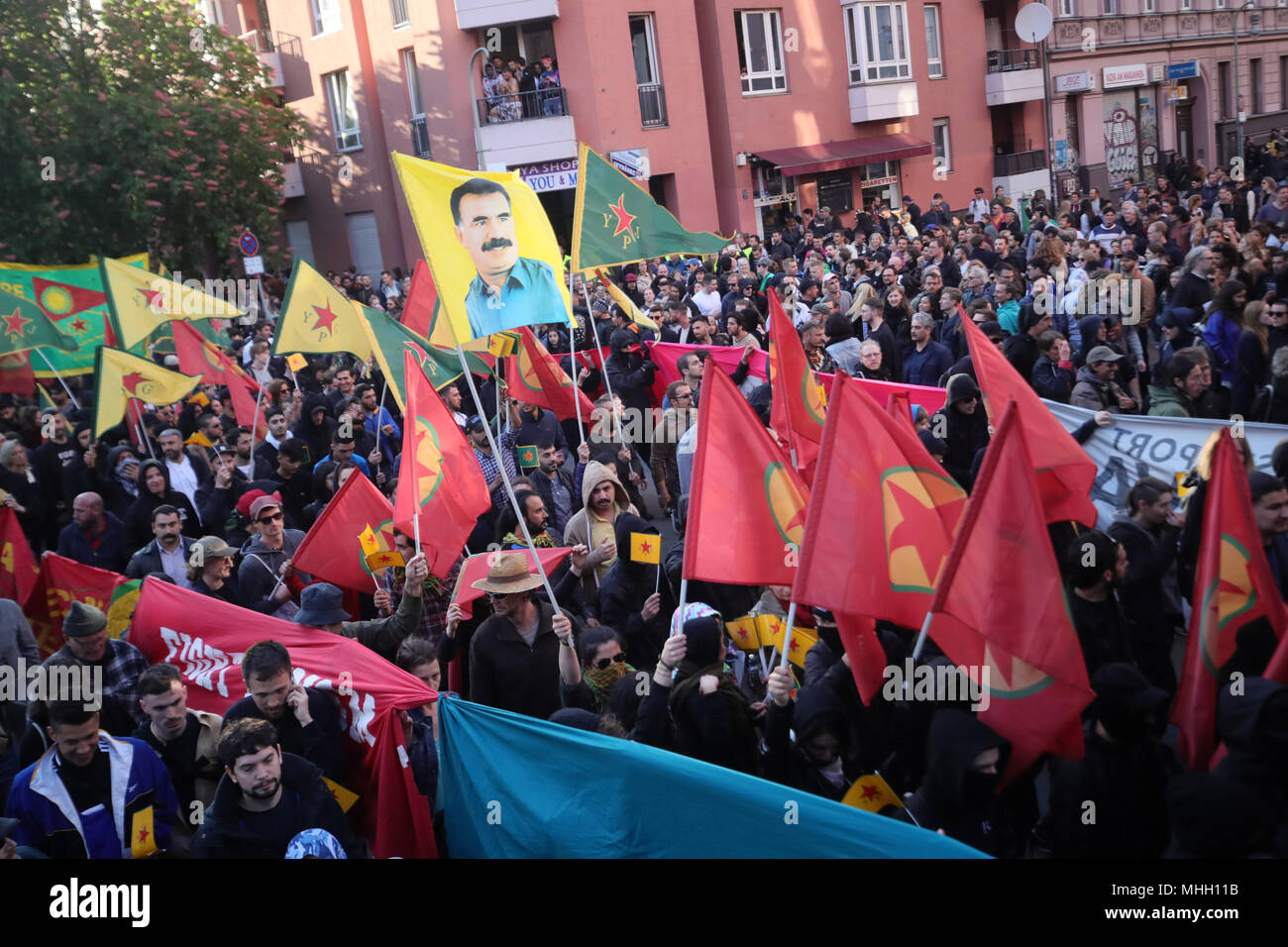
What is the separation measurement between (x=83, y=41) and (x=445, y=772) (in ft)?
73.7

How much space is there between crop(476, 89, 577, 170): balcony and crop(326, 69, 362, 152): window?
5.38m

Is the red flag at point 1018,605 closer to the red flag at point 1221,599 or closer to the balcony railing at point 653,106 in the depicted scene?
the red flag at point 1221,599

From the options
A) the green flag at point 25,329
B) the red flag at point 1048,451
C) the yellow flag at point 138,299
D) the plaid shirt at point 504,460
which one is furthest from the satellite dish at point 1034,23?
the red flag at point 1048,451

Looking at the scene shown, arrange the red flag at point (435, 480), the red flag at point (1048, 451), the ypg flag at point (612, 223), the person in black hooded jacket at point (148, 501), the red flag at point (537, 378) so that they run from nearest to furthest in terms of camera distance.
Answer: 1. the red flag at point (1048, 451)
2. the red flag at point (435, 480)
3. the person in black hooded jacket at point (148, 501)
4. the ypg flag at point (612, 223)
5. the red flag at point (537, 378)

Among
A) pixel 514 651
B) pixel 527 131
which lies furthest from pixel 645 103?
pixel 514 651

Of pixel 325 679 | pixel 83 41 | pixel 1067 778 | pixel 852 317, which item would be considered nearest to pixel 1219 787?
pixel 1067 778

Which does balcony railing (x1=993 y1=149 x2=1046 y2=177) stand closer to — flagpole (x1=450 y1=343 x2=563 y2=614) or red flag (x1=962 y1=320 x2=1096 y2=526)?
red flag (x1=962 y1=320 x2=1096 y2=526)

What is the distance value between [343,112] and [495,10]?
677cm

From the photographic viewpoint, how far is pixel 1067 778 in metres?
3.67

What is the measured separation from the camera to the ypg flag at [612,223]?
29.1ft

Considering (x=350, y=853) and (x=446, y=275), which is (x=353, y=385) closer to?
(x=446, y=275)

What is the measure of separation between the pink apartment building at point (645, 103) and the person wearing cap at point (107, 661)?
2188 cm

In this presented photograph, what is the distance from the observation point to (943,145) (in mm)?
33656

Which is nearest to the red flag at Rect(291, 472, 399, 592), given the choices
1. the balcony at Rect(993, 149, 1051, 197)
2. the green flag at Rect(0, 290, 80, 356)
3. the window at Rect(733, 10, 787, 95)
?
the green flag at Rect(0, 290, 80, 356)
